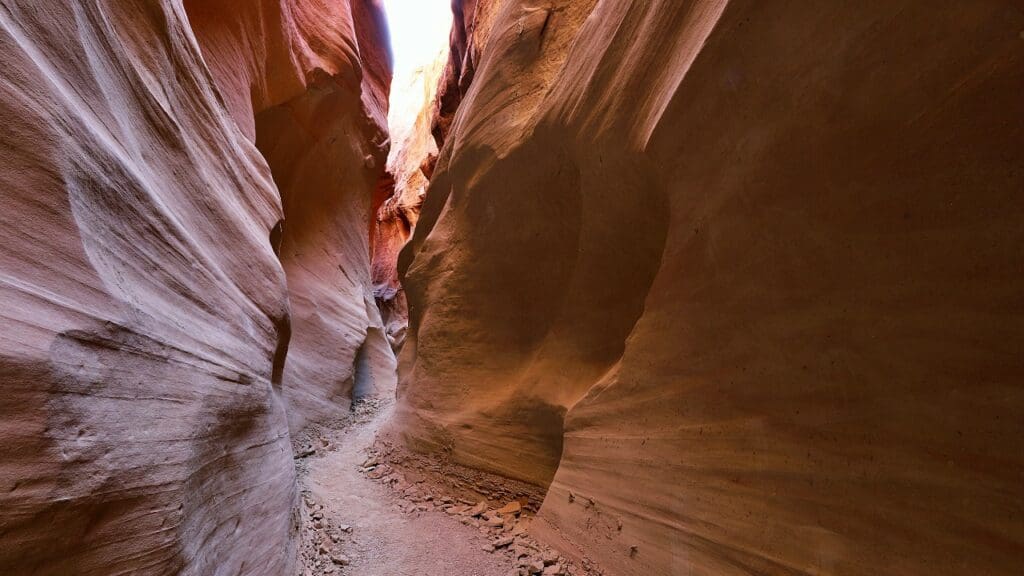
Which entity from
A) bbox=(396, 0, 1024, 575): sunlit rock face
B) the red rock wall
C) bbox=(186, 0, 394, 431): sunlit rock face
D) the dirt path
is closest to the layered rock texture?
the red rock wall

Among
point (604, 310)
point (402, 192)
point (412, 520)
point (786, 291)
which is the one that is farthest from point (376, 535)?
point (402, 192)

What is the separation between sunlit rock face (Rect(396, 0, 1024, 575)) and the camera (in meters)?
1.28

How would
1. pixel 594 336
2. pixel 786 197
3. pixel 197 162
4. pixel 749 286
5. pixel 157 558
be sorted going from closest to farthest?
pixel 157 558, pixel 786 197, pixel 749 286, pixel 197 162, pixel 594 336

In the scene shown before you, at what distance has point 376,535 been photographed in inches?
118

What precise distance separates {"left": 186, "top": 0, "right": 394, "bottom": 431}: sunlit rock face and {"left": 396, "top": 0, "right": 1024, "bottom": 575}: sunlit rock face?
3.76 metres

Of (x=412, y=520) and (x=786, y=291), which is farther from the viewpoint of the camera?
(x=412, y=520)

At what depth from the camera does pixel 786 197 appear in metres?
1.71

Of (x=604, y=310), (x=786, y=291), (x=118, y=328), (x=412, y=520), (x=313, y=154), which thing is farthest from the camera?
(x=313, y=154)

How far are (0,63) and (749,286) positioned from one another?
2609 millimetres

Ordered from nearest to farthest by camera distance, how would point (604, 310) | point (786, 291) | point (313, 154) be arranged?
point (786, 291) < point (604, 310) < point (313, 154)

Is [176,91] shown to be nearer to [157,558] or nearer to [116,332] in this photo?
[116,332]

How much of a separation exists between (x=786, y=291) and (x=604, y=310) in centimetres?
126

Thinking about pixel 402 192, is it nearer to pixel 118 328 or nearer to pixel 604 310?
pixel 604 310

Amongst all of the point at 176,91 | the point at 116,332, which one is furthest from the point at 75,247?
the point at 176,91
